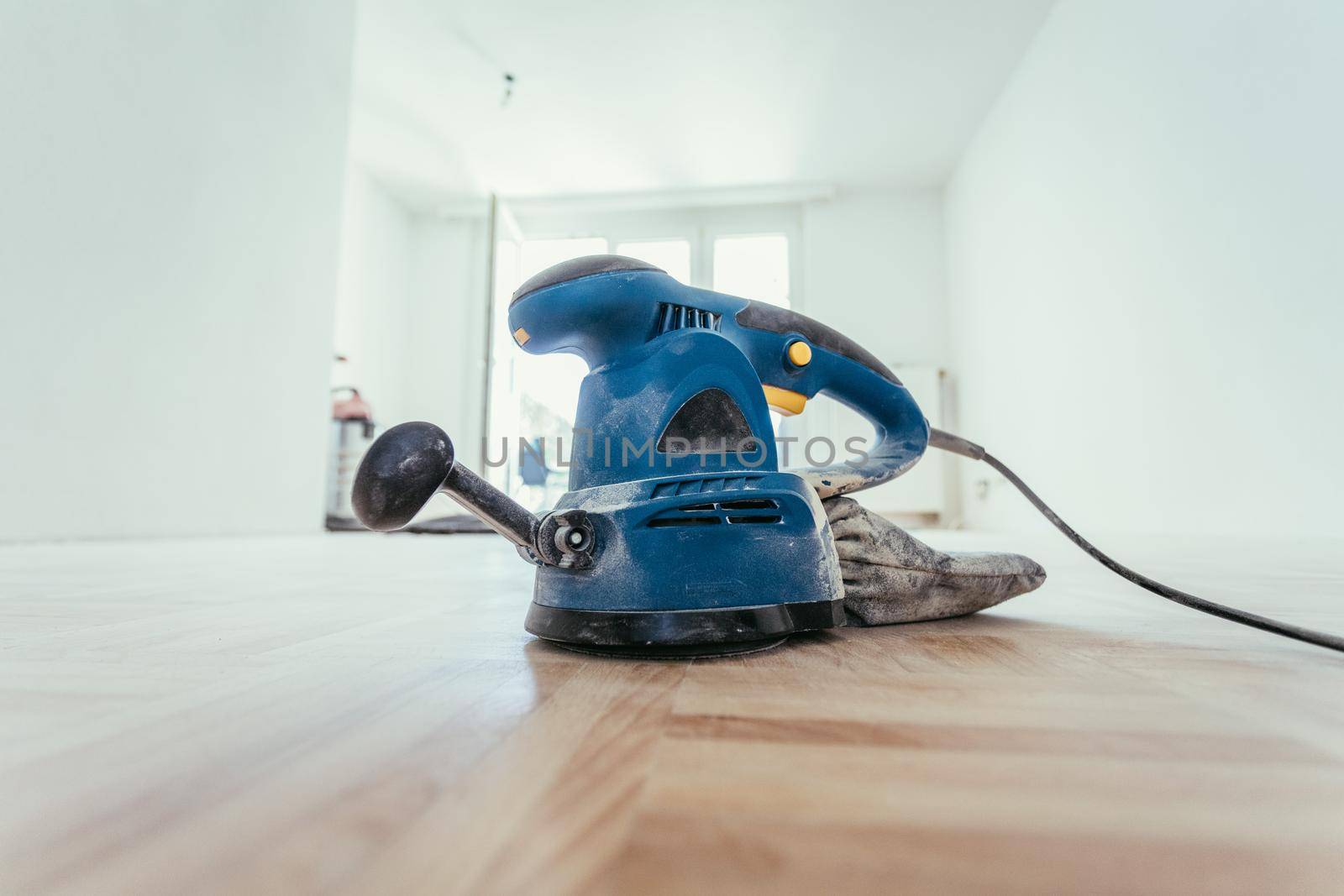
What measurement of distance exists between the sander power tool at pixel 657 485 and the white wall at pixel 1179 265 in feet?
6.04

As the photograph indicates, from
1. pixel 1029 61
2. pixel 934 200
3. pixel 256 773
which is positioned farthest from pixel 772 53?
pixel 256 773

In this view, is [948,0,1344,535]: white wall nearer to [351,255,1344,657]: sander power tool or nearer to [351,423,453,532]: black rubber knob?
[351,255,1344,657]: sander power tool

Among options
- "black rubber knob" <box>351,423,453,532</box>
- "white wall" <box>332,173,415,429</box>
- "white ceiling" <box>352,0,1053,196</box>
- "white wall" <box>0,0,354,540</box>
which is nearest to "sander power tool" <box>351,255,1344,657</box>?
"black rubber knob" <box>351,423,453,532</box>

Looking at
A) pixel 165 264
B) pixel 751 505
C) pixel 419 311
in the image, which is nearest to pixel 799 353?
pixel 751 505

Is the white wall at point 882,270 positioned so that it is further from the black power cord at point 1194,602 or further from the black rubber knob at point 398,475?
the black rubber knob at point 398,475

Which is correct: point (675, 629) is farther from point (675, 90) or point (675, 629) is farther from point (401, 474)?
point (675, 90)

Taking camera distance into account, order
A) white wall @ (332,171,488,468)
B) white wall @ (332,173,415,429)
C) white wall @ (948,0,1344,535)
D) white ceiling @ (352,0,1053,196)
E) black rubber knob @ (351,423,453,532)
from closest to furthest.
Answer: black rubber knob @ (351,423,453,532) → white wall @ (948,0,1344,535) → white ceiling @ (352,0,1053,196) → white wall @ (332,173,415,429) → white wall @ (332,171,488,468)

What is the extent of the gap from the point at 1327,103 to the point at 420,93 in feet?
13.1

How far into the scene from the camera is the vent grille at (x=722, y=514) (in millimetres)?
489

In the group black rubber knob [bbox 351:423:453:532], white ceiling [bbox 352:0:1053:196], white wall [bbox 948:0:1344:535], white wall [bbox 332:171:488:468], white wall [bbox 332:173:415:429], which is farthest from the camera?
white wall [bbox 332:171:488:468]

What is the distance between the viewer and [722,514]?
50 cm

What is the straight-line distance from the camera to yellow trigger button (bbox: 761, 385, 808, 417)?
0.69 meters

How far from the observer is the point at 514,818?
0.21 m

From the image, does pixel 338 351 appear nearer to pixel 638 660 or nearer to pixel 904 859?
pixel 638 660
